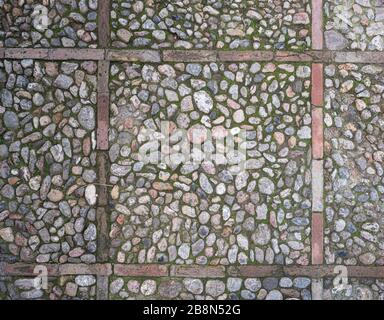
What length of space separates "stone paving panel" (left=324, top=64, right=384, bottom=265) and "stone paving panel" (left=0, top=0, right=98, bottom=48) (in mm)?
2711

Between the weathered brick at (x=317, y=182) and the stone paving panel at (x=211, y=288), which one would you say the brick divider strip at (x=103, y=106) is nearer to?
the stone paving panel at (x=211, y=288)

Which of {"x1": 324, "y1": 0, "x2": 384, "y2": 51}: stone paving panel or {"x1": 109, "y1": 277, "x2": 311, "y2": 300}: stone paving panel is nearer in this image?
{"x1": 109, "y1": 277, "x2": 311, "y2": 300}: stone paving panel

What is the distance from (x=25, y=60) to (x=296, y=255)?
367 cm

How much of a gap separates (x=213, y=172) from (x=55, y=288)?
2.14 metres

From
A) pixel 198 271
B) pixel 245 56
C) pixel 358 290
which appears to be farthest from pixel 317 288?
pixel 245 56

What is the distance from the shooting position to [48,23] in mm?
4688

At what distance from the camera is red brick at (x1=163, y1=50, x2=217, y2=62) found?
4.66m

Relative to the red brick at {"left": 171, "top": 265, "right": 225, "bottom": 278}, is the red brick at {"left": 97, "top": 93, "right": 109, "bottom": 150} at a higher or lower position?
higher

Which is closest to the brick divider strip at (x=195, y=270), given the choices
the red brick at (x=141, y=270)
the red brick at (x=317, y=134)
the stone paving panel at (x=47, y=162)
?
the red brick at (x=141, y=270)

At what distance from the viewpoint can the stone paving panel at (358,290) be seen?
4.60 metres

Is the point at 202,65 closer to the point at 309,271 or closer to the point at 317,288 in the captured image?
the point at 309,271

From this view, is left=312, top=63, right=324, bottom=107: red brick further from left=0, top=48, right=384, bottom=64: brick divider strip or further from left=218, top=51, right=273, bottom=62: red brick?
left=218, top=51, right=273, bottom=62: red brick

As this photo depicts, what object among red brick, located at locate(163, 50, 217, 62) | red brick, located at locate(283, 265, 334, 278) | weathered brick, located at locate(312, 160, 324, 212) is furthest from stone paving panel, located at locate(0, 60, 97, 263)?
weathered brick, located at locate(312, 160, 324, 212)
